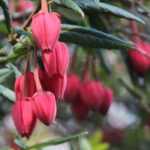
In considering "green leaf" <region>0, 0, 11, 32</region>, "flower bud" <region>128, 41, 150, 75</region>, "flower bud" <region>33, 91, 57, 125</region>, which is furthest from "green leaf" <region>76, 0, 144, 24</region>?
"flower bud" <region>128, 41, 150, 75</region>

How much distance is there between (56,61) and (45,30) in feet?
0.22

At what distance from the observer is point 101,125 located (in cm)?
354

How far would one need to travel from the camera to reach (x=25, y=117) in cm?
150

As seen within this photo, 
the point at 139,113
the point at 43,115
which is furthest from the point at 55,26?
the point at 139,113

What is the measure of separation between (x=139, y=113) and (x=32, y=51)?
1.83 metres

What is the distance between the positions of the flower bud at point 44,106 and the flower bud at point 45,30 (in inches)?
4.4

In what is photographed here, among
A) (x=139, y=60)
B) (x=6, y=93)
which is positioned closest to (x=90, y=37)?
(x=6, y=93)

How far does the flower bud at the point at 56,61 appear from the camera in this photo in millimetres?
1432

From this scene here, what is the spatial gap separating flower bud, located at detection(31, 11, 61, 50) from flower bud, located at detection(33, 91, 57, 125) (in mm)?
113

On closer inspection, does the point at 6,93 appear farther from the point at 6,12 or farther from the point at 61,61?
the point at 61,61

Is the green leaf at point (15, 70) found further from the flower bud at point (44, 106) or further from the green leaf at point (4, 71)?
the flower bud at point (44, 106)

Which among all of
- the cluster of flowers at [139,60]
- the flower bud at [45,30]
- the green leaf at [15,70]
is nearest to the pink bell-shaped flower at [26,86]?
the flower bud at [45,30]

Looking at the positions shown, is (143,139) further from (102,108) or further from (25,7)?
(102,108)

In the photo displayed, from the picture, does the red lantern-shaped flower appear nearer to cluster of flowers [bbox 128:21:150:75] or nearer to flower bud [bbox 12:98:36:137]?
flower bud [bbox 12:98:36:137]
